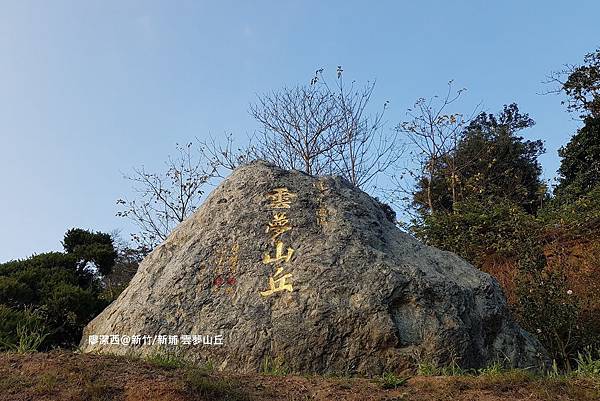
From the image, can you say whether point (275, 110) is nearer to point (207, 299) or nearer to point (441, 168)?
point (441, 168)

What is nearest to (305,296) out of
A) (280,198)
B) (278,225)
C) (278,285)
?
(278,285)

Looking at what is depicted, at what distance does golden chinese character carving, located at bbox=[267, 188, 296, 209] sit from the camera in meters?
5.72

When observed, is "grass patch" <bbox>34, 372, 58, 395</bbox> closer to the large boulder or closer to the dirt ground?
the dirt ground

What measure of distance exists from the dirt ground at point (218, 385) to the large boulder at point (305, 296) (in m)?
0.68

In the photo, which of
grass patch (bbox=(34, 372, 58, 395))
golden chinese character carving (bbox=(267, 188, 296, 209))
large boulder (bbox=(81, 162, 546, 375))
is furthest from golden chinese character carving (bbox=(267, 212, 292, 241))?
grass patch (bbox=(34, 372, 58, 395))

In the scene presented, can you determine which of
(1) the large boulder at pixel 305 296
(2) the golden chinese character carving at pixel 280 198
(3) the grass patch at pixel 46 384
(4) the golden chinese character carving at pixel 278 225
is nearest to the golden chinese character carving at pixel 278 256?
(1) the large boulder at pixel 305 296

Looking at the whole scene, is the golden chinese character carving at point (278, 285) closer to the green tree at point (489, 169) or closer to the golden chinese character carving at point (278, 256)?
the golden chinese character carving at point (278, 256)

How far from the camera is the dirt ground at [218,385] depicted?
333 centimetres

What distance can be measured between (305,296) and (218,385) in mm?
1480

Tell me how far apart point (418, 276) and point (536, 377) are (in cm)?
140

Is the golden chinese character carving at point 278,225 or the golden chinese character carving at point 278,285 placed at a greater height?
the golden chinese character carving at point 278,225

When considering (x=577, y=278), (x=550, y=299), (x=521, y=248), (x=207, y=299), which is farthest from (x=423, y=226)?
(x=207, y=299)

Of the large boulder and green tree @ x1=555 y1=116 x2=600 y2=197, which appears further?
green tree @ x1=555 y1=116 x2=600 y2=197

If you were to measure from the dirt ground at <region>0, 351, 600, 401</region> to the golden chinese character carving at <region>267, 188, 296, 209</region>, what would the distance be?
2147 millimetres
